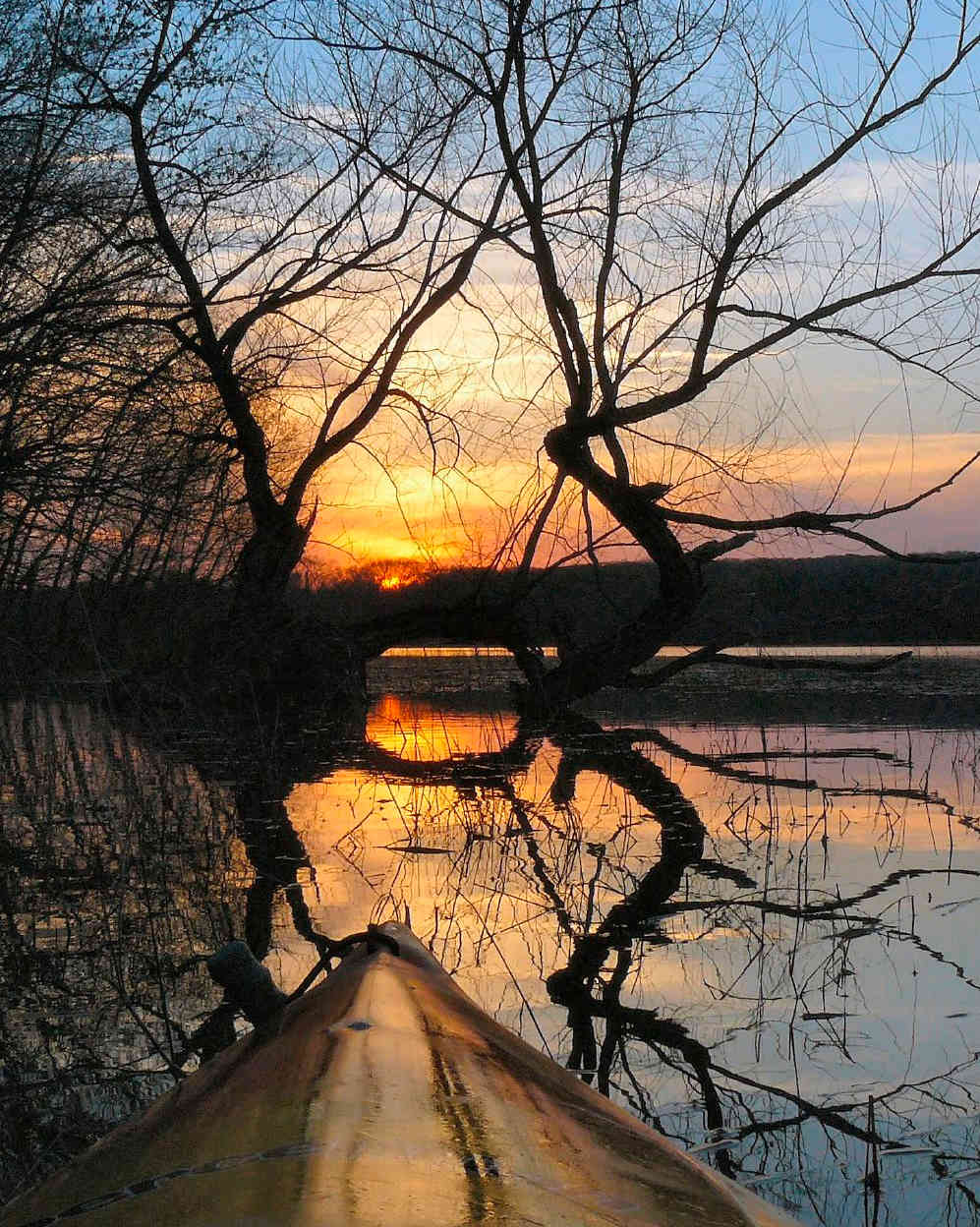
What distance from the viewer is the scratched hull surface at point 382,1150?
1202 mm

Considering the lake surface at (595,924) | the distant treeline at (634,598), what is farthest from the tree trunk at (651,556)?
the lake surface at (595,924)

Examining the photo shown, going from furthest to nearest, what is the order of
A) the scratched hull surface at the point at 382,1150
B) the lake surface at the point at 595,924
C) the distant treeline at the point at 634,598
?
the distant treeline at the point at 634,598 → the lake surface at the point at 595,924 → the scratched hull surface at the point at 382,1150

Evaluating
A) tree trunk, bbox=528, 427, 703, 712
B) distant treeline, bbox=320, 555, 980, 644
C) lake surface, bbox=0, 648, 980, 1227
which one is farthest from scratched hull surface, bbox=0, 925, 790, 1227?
tree trunk, bbox=528, 427, 703, 712

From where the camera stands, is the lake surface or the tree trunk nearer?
the lake surface

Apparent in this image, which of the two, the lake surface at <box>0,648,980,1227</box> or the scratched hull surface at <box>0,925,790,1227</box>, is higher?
the scratched hull surface at <box>0,925,790,1227</box>

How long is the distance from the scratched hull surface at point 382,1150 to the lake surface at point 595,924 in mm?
659

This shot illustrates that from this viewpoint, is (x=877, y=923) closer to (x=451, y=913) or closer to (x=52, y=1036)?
(x=451, y=913)

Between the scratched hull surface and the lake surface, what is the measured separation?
0.66m

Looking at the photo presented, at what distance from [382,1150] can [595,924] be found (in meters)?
2.90

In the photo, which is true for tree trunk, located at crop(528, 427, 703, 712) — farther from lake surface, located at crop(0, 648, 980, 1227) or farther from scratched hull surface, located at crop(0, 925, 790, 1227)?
scratched hull surface, located at crop(0, 925, 790, 1227)

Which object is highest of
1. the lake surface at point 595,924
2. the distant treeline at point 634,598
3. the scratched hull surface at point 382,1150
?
the distant treeline at point 634,598

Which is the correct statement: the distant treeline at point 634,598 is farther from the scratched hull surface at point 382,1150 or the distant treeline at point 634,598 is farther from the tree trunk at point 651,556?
the scratched hull surface at point 382,1150

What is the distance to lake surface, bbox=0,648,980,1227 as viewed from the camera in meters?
2.51

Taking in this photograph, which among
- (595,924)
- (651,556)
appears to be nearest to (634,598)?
(651,556)
